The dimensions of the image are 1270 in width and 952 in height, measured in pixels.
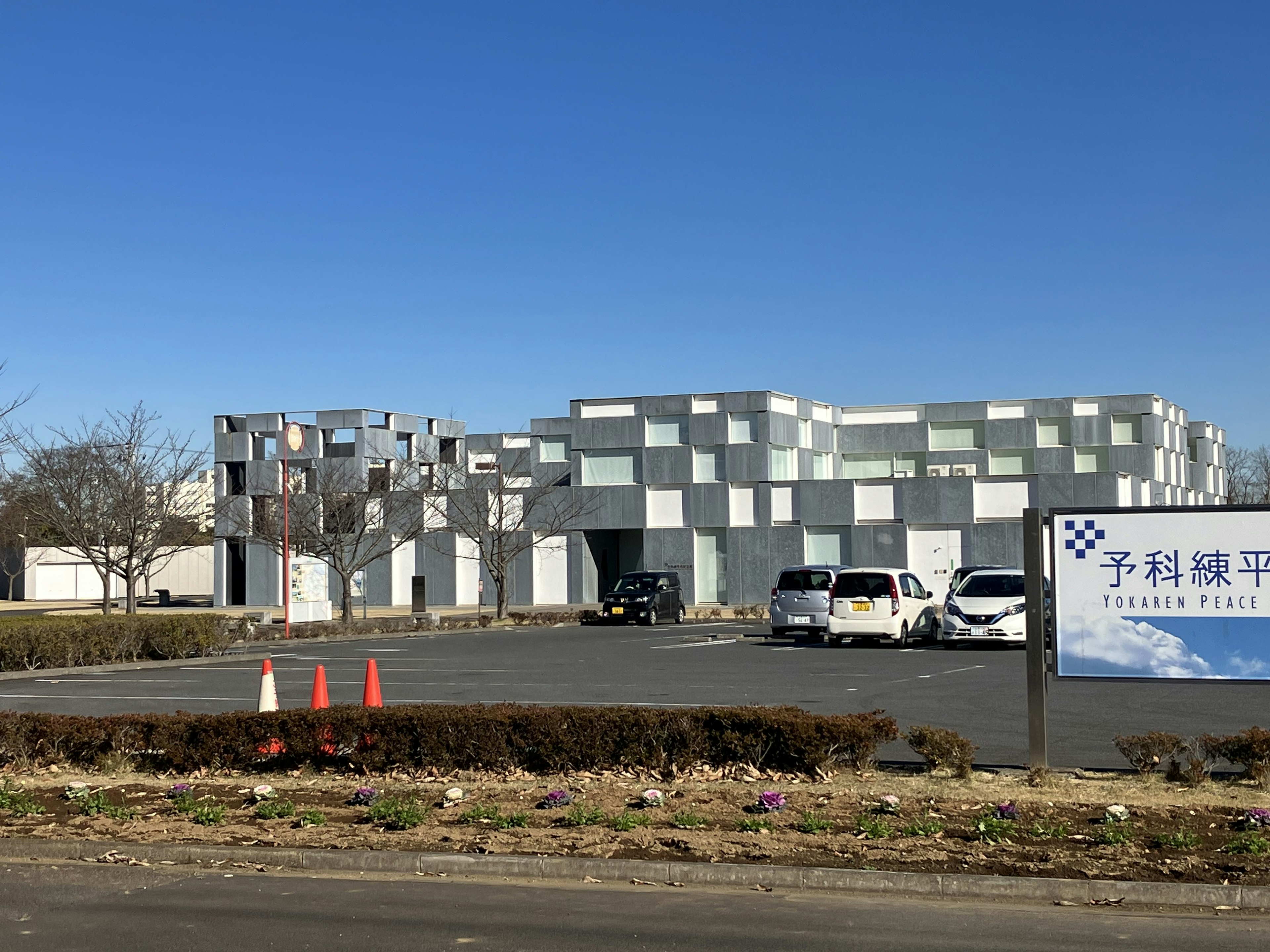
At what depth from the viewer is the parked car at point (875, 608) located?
2855cm

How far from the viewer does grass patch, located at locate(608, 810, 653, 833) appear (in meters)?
8.91

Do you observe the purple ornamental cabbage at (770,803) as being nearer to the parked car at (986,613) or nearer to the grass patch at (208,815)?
the grass patch at (208,815)

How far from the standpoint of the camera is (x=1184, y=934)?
6852 mm

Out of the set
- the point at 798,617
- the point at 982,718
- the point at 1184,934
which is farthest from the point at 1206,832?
the point at 798,617

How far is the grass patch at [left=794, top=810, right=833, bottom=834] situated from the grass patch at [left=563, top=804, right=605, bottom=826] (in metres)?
1.33

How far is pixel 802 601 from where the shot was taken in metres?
31.7

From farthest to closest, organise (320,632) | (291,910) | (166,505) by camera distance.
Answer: (166,505), (320,632), (291,910)

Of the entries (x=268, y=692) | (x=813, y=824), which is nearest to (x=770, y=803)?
(x=813, y=824)

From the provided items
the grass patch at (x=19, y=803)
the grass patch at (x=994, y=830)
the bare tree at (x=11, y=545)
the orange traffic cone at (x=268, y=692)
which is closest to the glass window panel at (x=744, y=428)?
the bare tree at (x=11, y=545)

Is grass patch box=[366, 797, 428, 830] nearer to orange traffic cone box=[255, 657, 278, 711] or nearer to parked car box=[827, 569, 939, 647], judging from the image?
orange traffic cone box=[255, 657, 278, 711]

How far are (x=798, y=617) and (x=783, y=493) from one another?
23.7 meters

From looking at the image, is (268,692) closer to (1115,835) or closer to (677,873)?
(677,873)

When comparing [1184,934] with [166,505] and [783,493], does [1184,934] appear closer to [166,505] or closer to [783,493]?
[166,505]

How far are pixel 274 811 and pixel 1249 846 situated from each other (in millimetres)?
6445
